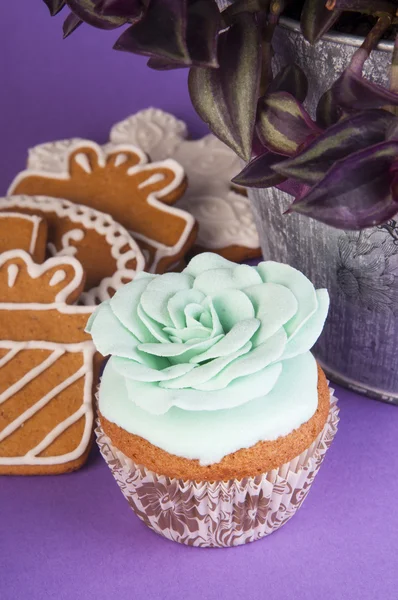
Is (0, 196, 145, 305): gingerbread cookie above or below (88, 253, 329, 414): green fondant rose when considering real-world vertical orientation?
below

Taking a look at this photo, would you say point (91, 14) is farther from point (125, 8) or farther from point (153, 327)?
point (153, 327)

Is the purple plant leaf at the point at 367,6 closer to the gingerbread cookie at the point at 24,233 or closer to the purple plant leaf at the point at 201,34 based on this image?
the purple plant leaf at the point at 201,34

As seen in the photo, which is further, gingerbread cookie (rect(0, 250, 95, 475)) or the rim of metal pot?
gingerbread cookie (rect(0, 250, 95, 475))

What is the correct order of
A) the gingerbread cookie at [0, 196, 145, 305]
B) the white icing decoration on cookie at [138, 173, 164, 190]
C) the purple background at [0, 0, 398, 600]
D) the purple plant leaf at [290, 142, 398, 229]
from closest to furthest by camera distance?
the purple plant leaf at [290, 142, 398, 229]
the purple background at [0, 0, 398, 600]
the gingerbread cookie at [0, 196, 145, 305]
the white icing decoration on cookie at [138, 173, 164, 190]

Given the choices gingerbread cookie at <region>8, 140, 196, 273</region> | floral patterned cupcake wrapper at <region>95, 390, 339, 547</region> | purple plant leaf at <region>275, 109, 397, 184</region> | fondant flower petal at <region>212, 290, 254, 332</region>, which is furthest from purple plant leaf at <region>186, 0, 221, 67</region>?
gingerbread cookie at <region>8, 140, 196, 273</region>

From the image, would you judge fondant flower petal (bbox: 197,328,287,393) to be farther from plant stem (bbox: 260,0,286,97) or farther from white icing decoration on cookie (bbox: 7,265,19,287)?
white icing decoration on cookie (bbox: 7,265,19,287)

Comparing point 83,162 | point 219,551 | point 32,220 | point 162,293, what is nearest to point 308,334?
point 162,293

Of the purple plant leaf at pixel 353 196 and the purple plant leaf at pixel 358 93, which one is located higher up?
the purple plant leaf at pixel 358 93

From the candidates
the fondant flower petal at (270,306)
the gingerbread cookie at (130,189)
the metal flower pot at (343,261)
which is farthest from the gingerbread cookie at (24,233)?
the fondant flower petal at (270,306)
